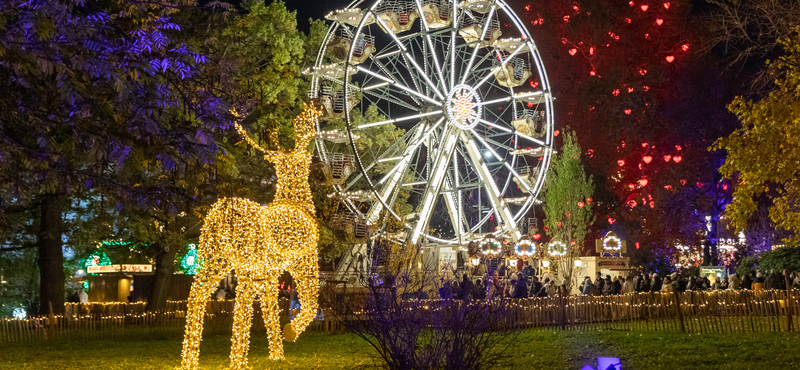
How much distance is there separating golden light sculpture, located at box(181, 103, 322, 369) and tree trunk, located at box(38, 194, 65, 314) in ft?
29.5

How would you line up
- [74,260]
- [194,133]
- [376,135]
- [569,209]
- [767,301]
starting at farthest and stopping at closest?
[569,209] → [74,260] → [376,135] → [767,301] → [194,133]

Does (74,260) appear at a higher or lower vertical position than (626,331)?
higher

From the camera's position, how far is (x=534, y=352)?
13.4 meters

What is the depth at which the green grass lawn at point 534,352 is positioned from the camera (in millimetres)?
11797

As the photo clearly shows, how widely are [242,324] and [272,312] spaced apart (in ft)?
3.44

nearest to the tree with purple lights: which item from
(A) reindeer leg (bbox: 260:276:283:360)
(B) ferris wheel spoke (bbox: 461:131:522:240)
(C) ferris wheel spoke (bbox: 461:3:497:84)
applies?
(A) reindeer leg (bbox: 260:276:283:360)

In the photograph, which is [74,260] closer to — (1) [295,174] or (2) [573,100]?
(1) [295,174]

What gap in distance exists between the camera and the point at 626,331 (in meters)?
16.4

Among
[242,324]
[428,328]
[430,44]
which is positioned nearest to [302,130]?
[242,324]

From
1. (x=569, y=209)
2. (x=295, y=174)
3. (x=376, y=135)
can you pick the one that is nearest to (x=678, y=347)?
(x=295, y=174)

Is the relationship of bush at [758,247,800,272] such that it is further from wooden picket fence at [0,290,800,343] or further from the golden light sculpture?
the golden light sculpture

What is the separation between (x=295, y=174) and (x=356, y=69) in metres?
10.8

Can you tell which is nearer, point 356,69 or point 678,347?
point 678,347

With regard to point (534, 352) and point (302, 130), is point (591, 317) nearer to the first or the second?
point (534, 352)
